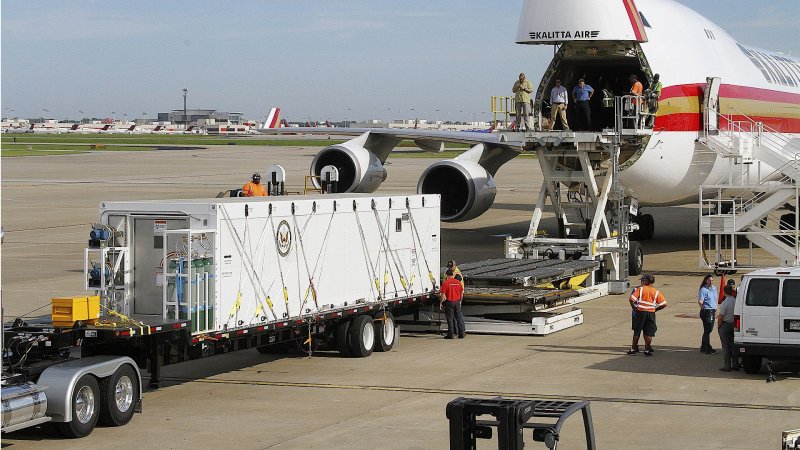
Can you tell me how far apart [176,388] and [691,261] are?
727 inches

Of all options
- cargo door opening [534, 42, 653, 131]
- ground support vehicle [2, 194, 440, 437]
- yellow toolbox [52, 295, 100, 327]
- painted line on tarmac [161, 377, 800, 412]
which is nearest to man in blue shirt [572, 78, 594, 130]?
cargo door opening [534, 42, 653, 131]

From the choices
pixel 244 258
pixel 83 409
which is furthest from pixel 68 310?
pixel 244 258

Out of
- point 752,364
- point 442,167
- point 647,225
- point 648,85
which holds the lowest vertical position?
point 752,364

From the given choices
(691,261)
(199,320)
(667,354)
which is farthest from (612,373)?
(691,261)

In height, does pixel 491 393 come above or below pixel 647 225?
below

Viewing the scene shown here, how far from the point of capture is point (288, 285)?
1706 cm

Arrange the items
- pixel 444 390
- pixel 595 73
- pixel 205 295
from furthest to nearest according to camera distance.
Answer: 1. pixel 595 73
2. pixel 444 390
3. pixel 205 295

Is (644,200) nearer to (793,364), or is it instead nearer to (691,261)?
(691,261)

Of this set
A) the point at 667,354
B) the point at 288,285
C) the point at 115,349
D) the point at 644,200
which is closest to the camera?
the point at 115,349

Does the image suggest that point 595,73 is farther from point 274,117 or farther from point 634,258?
point 274,117

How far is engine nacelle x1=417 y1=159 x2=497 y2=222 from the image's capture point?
30375 mm

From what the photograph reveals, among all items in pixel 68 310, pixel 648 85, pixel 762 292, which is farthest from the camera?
pixel 648 85

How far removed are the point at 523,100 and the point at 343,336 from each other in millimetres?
10466

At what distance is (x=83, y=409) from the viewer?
1342 centimetres
